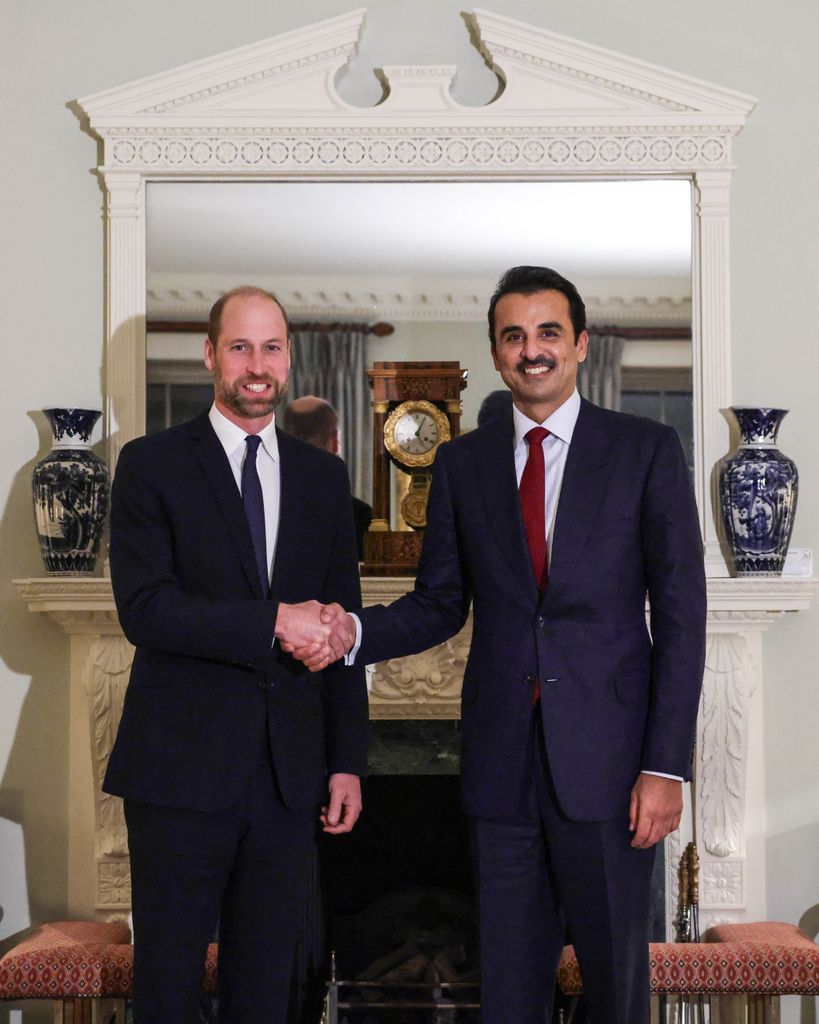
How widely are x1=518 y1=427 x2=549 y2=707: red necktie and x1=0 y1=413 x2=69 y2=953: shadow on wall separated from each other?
1706 millimetres

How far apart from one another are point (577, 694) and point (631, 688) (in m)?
0.10

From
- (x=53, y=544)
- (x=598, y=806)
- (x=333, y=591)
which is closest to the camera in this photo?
(x=598, y=806)

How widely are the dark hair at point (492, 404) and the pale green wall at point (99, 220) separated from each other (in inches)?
25.1

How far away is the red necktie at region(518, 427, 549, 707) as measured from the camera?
210 cm

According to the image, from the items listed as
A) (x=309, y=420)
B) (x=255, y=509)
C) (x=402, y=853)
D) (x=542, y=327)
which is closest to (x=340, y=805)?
(x=255, y=509)

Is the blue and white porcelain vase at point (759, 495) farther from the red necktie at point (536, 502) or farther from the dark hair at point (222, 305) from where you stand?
the dark hair at point (222, 305)

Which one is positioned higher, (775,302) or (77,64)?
(77,64)

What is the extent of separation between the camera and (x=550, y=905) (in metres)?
2.07

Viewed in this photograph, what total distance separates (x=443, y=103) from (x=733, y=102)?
2.52 feet

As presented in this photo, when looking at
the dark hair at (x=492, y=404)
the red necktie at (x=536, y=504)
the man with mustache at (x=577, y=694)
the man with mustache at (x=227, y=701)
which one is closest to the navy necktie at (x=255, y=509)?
the man with mustache at (x=227, y=701)

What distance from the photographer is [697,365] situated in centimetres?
334

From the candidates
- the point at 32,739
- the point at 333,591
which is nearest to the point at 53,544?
the point at 32,739

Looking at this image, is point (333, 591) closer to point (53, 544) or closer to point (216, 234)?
point (53, 544)

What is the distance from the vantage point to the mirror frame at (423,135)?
131 inches
